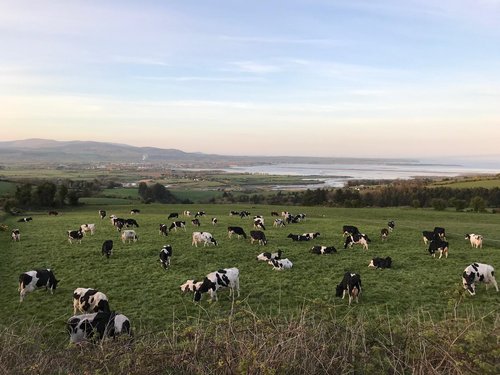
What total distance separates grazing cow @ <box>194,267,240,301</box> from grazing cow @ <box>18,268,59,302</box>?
6072mm

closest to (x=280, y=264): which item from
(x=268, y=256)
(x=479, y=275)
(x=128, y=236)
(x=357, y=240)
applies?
(x=268, y=256)

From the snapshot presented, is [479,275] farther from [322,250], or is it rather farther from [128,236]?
[128,236]

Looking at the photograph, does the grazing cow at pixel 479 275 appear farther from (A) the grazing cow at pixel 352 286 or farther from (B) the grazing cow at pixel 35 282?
(B) the grazing cow at pixel 35 282

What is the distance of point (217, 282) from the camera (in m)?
14.5

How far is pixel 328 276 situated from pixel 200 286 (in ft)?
19.6

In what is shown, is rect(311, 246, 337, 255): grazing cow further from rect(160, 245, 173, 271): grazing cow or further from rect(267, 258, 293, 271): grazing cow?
rect(160, 245, 173, 271): grazing cow

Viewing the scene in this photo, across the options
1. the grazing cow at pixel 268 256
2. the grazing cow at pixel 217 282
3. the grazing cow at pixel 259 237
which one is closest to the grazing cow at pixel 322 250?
the grazing cow at pixel 268 256

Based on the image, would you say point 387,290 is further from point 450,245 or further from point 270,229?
point 270,229

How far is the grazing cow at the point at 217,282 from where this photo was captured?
14.2 metres

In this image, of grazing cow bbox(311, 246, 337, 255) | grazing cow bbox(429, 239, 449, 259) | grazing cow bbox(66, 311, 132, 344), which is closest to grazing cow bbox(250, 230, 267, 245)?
grazing cow bbox(311, 246, 337, 255)

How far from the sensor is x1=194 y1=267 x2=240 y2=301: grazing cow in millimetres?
14180

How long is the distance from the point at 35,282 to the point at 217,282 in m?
7.03

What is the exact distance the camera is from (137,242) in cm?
2503

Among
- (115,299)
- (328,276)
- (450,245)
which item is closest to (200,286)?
(115,299)
